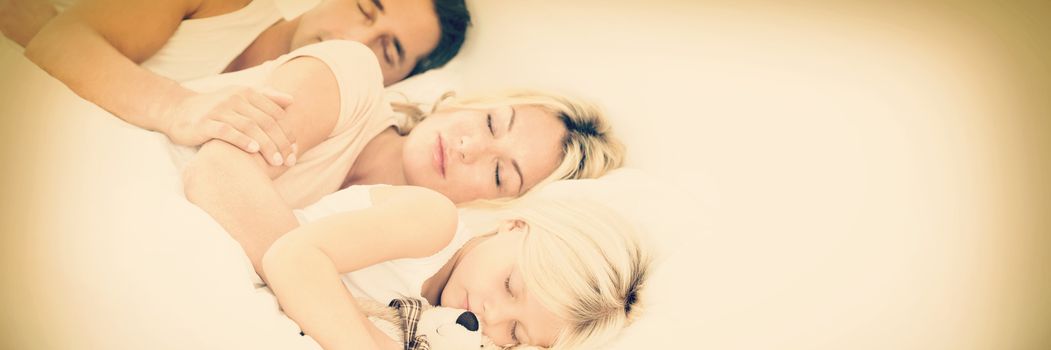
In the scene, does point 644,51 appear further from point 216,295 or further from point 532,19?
point 216,295

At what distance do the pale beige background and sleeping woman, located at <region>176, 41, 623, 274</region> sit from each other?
22 cm

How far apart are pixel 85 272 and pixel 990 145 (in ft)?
3.11

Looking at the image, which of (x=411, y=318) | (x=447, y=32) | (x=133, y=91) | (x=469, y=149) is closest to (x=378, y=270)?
(x=411, y=318)

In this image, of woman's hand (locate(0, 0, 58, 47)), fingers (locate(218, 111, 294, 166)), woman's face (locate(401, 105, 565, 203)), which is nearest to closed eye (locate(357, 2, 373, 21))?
woman's face (locate(401, 105, 565, 203))

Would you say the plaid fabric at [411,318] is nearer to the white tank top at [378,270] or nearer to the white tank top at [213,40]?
the white tank top at [378,270]

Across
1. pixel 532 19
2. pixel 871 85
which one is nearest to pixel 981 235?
pixel 871 85

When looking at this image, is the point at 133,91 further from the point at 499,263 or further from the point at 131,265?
the point at 499,263

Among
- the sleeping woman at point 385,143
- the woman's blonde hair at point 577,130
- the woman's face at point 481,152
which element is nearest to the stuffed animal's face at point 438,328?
the sleeping woman at point 385,143

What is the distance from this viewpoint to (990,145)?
27.4 inches

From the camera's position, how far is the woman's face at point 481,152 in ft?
3.22

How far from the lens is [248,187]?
808 millimetres

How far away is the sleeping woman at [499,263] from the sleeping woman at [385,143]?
0.04m

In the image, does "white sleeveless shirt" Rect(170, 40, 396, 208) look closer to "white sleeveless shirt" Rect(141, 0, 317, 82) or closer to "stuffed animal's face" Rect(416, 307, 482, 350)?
"white sleeveless shirt" Rect(141, 0, 317, 82)

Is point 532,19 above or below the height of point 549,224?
above
